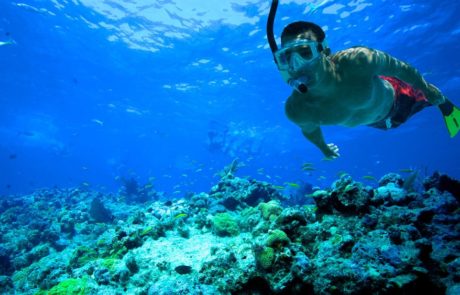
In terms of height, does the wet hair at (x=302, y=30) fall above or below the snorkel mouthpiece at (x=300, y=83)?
above

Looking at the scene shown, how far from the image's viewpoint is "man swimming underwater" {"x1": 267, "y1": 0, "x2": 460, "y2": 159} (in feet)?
11.5

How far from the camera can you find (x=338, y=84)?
3.92 meters

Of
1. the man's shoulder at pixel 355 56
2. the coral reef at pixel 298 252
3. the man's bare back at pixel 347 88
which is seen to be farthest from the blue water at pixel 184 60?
the man's shoulder at pixel 355 56

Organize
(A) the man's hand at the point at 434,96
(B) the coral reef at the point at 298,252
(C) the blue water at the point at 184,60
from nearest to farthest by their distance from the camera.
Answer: (B) the coral reef at the point at 298,252 → (A) the man's hand at the point at 434,96 → (C) the blue water at the point at 184,60

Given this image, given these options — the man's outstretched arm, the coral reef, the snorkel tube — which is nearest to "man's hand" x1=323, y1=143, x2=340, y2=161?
the man's outstretched arm

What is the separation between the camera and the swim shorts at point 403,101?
5.42m

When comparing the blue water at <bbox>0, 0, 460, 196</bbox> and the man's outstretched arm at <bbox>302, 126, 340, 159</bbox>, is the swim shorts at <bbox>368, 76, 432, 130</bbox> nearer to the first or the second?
the man's outstretched arm at <bbox>302, 126, 340, 159</bbox>

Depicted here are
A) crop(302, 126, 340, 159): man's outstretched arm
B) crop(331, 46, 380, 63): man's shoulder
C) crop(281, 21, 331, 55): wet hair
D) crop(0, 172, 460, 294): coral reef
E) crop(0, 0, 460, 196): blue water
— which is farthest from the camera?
crop(0, 0, 460, 196): blue water

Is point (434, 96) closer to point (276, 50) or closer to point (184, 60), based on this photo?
point (276, 50)

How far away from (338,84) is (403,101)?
98.1 inches

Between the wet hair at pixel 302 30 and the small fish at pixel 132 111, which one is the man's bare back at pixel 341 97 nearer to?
the wet hair at pixel 302 30

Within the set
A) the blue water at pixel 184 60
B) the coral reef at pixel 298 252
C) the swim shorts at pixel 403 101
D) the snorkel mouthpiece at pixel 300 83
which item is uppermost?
the blue water at pixel 184 60

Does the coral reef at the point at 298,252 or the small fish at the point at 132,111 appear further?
the small fish at the point at 132,111

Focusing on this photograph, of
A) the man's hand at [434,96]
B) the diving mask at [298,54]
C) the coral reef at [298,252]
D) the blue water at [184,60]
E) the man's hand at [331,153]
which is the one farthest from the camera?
the blue water at [184,60]
